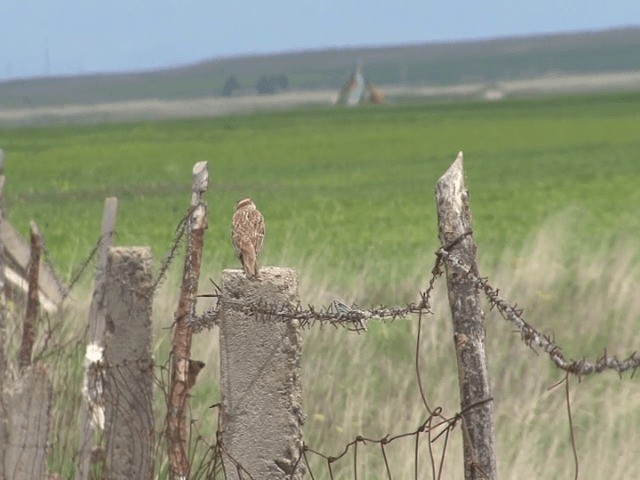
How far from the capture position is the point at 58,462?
22.9 ft

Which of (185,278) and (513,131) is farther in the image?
(513,131)

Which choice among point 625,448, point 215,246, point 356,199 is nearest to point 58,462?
point 625,448

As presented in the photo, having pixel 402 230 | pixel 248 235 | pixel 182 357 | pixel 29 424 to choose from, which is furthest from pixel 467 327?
pixel 402 230

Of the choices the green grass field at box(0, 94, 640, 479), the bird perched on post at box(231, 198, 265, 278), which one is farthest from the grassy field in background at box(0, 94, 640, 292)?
the bird perched on post at box(231, 198, 265, 278)

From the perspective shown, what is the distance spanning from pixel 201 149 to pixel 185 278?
59.4 m

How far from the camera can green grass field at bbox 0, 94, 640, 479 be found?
824 cm

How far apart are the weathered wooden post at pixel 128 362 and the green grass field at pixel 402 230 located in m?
1.24

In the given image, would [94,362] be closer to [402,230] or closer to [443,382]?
[443,382]

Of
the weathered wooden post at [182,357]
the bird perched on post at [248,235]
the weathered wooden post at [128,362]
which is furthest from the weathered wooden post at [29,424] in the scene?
A: the bird perched on post at [248,235]

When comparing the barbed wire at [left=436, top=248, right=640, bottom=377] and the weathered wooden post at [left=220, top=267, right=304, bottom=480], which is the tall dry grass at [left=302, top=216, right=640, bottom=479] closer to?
the weathered wooden post at [left=220, top=267, right=304, bottom=480]

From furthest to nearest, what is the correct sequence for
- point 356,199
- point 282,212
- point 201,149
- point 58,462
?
1. point 201,149
2. point 356,199
3. point 282,212
4. point 58,462

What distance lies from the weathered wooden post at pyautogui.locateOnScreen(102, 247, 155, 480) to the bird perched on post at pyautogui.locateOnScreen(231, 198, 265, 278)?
161cm

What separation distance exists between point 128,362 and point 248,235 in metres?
1.78

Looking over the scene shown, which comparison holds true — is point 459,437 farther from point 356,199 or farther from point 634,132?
point 634,132
